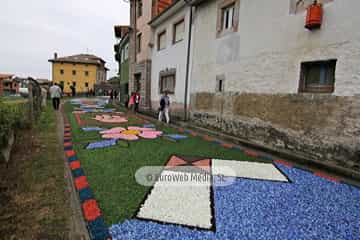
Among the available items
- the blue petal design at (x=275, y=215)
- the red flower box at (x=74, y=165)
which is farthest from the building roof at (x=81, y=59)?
the blue petal design at (x=275, y=215)

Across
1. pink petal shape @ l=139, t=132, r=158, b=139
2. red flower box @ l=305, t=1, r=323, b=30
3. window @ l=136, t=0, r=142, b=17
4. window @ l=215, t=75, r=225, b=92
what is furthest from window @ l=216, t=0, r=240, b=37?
window @ l=136, t=0, r=142, b=17

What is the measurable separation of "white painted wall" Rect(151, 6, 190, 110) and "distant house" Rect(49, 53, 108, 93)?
123 ft

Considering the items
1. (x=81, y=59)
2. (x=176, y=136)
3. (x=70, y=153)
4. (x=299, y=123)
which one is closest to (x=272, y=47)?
(x=299, y=123)

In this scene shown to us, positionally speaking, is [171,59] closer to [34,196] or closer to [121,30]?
[34,196]

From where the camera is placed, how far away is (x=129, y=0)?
15414 mm

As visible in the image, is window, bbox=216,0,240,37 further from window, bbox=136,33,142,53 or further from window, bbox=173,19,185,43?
window, bbox=136,33,142,53

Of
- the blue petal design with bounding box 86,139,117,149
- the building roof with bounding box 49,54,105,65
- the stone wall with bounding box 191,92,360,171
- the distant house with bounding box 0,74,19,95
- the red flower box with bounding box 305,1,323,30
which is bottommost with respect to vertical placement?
the blue petal design with bounding box 86,139,117,149

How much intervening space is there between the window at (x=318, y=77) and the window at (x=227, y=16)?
2847 mm

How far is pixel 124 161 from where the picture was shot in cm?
398

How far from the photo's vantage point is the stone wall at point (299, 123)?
385 centimetres

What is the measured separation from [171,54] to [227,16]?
12.8 feet

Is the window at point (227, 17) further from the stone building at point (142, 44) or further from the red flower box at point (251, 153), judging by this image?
the stone building at point (142, 44)

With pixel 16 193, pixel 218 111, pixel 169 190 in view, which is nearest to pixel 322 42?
pixel 218 111

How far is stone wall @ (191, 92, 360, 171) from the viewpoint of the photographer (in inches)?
151
